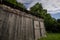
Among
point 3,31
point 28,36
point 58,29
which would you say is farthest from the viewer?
point 58,29

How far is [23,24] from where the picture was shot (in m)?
9.67

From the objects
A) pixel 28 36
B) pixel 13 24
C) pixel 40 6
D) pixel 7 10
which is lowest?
pixel 28 36

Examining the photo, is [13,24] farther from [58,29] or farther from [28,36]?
[58,29]

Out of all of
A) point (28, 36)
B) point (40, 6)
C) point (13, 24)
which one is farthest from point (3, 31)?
point (40, 6)

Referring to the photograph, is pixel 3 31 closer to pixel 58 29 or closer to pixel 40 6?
pixel 58 29

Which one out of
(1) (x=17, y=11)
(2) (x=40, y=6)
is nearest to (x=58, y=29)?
(2) (x=40, y=6)

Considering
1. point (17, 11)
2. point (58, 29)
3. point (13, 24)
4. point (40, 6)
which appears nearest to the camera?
point (13, 24)

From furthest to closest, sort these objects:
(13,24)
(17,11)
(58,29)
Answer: (58,29) < (17,11) < (13,24)

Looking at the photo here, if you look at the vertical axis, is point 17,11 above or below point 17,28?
above

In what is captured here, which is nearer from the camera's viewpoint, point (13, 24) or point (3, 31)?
point (3, 31)

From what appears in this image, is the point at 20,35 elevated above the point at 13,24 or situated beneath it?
situated beneath

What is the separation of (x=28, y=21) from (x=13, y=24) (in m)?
2.38

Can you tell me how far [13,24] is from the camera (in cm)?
842

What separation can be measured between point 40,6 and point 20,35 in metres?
25.8
